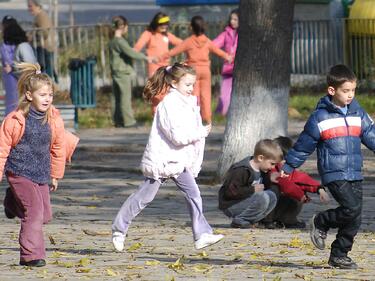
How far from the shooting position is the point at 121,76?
787 inches

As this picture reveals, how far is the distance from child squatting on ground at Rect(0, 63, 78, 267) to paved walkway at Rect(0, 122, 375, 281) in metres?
0.23

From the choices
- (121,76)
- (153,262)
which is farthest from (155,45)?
(153,262)

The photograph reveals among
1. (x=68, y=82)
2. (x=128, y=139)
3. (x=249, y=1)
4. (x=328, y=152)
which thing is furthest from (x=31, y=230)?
(x=68, y=82)

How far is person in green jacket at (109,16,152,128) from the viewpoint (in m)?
19.8

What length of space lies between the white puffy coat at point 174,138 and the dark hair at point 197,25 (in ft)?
32.2

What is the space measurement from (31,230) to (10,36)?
9.93m

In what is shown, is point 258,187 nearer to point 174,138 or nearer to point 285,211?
point 285,211

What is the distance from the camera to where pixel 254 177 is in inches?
428

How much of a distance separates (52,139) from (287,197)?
255 centimetres

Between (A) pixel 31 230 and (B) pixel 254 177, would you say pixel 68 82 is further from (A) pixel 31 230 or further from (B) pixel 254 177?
(A) pixel 31 230

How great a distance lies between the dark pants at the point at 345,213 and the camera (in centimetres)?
859

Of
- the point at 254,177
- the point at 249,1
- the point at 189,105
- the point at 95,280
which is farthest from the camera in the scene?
the point at 249,1

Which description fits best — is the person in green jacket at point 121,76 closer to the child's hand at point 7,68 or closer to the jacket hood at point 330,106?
the child's hand at point 7,68

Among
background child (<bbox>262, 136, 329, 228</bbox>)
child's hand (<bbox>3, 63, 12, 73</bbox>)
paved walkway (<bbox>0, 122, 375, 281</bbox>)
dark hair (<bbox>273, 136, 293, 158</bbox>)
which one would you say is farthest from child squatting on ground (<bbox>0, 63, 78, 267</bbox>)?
child's hand (<bbox>3, 63, 12, 73</bbox>)
